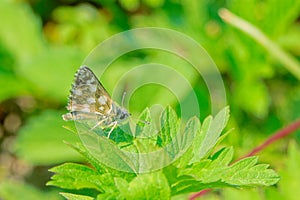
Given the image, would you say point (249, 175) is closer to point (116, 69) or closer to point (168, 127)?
point (168, 127)

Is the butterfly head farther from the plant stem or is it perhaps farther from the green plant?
the plant stem

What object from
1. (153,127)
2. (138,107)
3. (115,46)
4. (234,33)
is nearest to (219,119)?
(153,127)

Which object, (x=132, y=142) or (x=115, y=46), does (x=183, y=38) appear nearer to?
(x=115, y=46)

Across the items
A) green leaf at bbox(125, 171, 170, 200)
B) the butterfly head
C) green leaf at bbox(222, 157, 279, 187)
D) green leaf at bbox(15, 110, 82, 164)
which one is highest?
green leaf at bbox(15, 110, 82, 164)

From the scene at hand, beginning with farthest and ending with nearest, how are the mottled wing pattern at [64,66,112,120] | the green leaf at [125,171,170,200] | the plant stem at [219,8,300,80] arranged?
the plant stem at [219,8,300,80]
the mottled wing pattern at [64,66,112,120]
the green leaf at [125,171,170,200]

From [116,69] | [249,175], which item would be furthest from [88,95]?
[116,69]

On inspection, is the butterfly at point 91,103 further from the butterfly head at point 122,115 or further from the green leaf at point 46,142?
the green leaf at point 46,142

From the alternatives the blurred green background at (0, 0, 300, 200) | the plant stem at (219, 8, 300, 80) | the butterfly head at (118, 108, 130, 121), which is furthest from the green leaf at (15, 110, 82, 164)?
the butterfly head at (118, 108, 130, 121)

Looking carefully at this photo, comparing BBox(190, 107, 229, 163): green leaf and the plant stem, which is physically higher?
the plant stem
